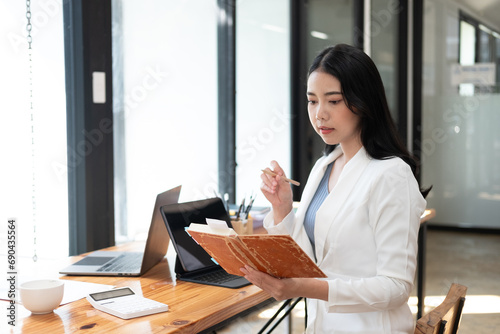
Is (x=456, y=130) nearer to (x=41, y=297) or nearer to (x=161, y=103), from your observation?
(x=161, y=103)

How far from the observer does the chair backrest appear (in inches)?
48.1

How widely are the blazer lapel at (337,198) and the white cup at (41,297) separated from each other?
69cm

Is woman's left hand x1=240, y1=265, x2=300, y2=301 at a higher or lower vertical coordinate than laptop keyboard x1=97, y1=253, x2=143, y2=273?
higher

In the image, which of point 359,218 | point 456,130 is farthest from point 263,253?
point 456,130

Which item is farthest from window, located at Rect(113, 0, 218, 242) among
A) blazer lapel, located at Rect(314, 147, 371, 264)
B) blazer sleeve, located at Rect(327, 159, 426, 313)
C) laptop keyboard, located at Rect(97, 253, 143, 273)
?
blazer sleeve, located at Rect(327, 159, 426, 313)

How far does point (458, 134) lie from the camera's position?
6.36 meters

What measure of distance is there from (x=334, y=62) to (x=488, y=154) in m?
5.25

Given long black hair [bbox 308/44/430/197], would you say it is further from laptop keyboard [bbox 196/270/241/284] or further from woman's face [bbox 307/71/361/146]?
laptop keyboard [bbox 196/270/241/284]

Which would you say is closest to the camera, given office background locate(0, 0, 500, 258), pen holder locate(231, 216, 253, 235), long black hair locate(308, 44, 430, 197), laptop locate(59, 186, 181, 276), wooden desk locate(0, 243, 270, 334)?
wooden desk locate(0, 243, 270, 334)

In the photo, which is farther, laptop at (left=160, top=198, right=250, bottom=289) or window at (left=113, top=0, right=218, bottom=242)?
window at (left=113, top=0, right=218, bottom=242)

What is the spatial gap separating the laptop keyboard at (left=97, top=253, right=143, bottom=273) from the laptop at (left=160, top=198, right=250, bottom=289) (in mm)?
164

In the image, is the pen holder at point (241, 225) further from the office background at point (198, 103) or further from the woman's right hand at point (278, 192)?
the office background at point (198, 103)

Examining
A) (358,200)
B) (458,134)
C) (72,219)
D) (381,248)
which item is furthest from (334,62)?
(458,134)

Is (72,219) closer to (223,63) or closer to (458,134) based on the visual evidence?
(223,63)
